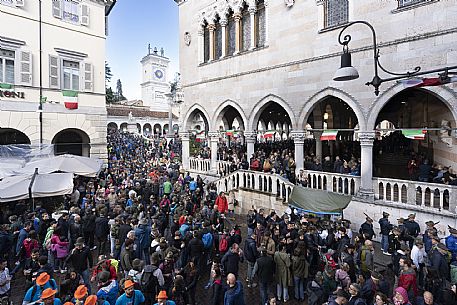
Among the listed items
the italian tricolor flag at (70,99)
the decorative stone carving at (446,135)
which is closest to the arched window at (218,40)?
the italian tricolor flag at (70,99)

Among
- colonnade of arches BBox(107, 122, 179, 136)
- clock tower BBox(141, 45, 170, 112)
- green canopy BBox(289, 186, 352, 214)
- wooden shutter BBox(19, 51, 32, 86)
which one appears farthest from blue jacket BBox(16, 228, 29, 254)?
clock tower BBox(141, 45, 170, 112)

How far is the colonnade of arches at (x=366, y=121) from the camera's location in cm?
1070

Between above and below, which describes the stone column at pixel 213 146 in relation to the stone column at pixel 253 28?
below

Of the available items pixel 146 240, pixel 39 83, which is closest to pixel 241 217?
pixel 146 240

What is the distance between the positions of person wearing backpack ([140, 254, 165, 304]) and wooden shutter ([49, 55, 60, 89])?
14.7 m

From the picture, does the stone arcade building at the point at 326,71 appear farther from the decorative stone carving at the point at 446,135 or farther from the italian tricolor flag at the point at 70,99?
the italian tricolor flag at the point at 70,99

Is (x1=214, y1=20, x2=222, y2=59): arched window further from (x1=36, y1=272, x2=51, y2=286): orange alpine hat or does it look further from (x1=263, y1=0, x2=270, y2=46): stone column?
(x1=36, y1=272, x2=51, y2=286): orange alpine hat

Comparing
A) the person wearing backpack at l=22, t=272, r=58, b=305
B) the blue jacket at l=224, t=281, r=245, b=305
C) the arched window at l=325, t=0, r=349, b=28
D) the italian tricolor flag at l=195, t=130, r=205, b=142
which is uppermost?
the arched window at l=325, t=0, r=349, b=28

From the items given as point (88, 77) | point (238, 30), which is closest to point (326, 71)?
point (238, 30)

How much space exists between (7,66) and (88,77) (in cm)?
393

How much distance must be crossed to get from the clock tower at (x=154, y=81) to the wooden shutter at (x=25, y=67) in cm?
5059

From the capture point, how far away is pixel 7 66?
15117 millimetres

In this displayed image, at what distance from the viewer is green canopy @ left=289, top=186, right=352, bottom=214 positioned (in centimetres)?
907

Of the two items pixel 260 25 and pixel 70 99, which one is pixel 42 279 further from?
pixel 70 99
